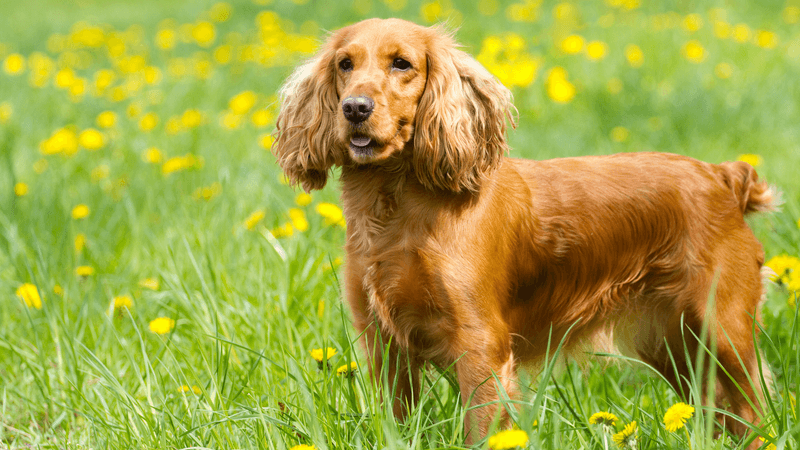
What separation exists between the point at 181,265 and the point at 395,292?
1.35 metres

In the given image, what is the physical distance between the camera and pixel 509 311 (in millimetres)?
2176

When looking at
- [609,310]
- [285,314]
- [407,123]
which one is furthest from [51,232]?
[609,310]

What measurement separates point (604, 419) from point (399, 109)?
38.0 inches

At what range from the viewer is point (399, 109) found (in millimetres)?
2055

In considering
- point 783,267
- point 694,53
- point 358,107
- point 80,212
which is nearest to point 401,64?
point 358,107

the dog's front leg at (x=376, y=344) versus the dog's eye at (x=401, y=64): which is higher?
the dog's eye at (x=401, y=64)

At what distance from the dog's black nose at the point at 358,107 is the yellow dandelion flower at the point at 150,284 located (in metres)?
1.35

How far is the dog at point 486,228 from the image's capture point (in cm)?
201

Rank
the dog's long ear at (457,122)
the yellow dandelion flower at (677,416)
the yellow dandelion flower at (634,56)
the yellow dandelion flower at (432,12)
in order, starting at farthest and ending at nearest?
1. the yellow dandelion flower at (432,12)
2. the yellow dandelion flower at (634,56)
3. the dog's long ear at (457,122)
4. the yellow dandelion flower at (677,416)

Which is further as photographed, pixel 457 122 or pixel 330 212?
pixel 330 212

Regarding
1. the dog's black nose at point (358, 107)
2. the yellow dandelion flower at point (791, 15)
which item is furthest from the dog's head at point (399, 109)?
the yellow dandelion flower at point (791, 15)

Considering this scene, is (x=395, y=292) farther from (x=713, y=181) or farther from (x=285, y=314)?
(x=713, y=181)

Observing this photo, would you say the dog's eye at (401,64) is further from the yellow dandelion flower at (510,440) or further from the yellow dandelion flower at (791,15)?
the yellow dandelion flower at (791,15)

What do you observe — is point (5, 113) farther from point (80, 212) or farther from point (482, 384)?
point (482, 384)
